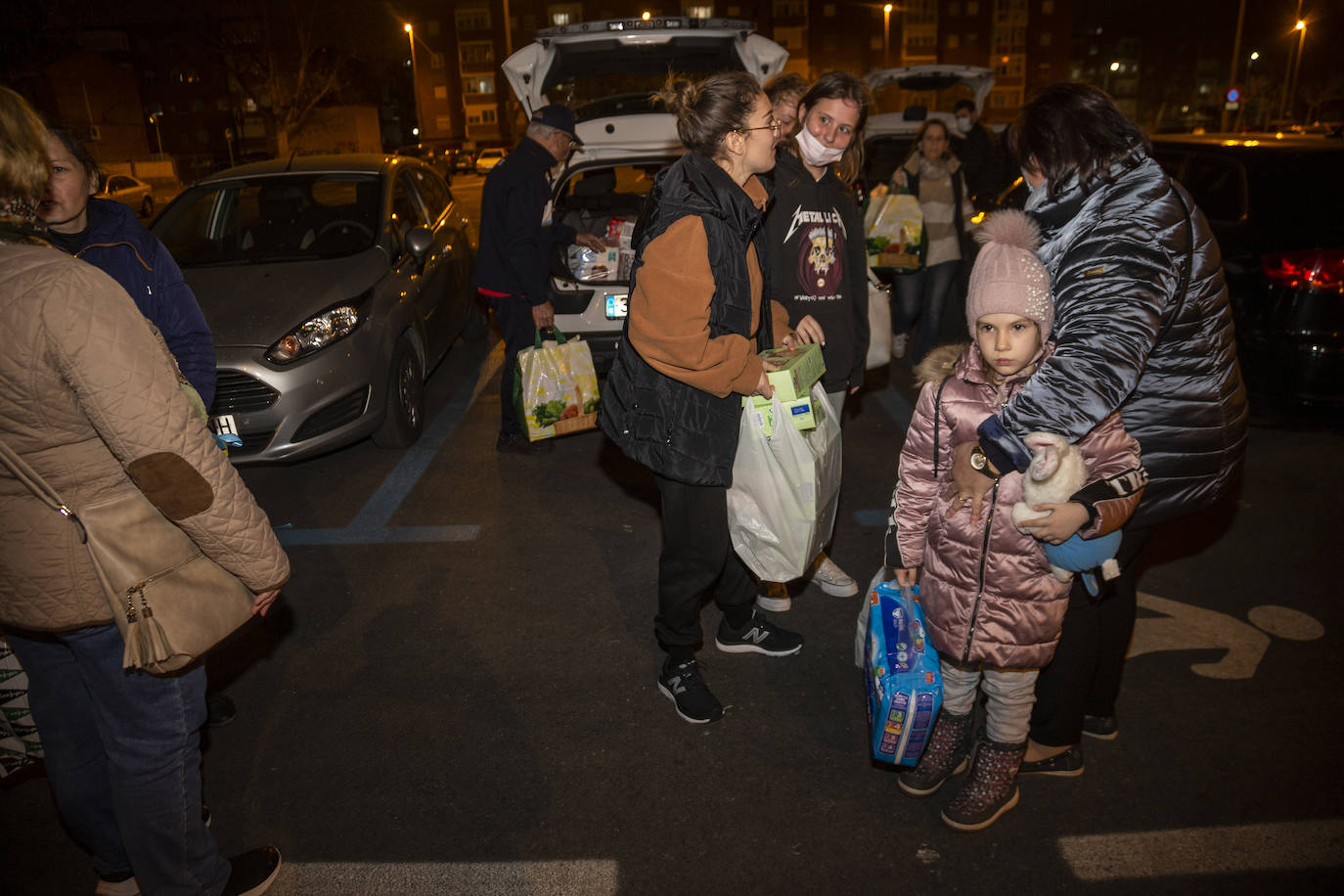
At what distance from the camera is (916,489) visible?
8.06ft

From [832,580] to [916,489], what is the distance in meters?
1.48

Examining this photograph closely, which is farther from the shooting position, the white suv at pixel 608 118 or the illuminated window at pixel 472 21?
the illuminated window at pixel 472 21

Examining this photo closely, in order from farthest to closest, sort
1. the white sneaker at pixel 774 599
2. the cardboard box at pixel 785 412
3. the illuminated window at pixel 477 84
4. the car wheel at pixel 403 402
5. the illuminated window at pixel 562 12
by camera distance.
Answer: the illuminated window at pixel 477 84, the illuminated window at pixel 562 12, the car wheel at pixel 403 402, the white sneaker at pixel 774 599, the cardboard box at pixel 785 412

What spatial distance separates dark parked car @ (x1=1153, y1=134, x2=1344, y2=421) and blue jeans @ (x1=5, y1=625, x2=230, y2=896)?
19.3 ft

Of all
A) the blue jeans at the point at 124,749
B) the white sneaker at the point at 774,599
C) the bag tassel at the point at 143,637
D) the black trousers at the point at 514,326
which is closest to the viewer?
the bag tassel at the point at 143,637

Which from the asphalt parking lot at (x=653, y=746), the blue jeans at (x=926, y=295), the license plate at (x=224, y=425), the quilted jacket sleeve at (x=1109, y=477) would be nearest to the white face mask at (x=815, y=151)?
the quilted jacket sleeve at (x=1109, y=477)

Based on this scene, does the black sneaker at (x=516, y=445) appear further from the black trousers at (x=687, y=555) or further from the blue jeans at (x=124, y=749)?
the blue jeans at (x=124, y=749)

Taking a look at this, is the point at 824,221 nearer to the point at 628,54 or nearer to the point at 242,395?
the point at 242,395

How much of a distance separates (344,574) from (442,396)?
9.91 feet

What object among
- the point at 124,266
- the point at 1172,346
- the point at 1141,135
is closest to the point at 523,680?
the point at 124,266

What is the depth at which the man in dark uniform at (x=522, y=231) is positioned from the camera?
4.92 meters

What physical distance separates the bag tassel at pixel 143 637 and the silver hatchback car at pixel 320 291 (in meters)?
3.21

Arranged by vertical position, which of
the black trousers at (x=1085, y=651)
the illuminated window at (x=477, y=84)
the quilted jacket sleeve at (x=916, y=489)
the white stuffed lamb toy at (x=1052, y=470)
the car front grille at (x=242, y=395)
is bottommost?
the black trousers at (x=1085, y=651)

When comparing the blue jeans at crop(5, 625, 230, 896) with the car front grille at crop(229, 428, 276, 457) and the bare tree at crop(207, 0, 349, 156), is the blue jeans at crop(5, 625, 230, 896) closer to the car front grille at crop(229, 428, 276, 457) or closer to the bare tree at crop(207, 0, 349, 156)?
the car front grille at crop(229, 428, 276, 457)
